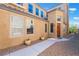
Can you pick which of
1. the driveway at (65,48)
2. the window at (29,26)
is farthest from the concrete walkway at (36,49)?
the window at (29,26)

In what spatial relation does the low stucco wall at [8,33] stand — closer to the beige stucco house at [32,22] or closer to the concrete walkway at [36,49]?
the beige stucco house at [32,22]

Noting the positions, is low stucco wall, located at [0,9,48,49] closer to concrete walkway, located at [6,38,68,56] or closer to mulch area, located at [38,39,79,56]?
concrete walkway, located at [6,38,68,56]

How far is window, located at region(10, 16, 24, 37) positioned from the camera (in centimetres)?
311

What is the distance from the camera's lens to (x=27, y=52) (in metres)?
2.93

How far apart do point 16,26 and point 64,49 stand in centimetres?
127

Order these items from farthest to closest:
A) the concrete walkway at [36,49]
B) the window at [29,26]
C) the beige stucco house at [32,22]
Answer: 1. the window at [29,26]
2. the beige stucco house at [32,22]
3. the concrete walkway at [36,49]

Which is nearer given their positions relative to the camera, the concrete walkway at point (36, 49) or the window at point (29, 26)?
the concrete walkway at point (36, 49)

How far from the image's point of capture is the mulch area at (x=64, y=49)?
116 inches

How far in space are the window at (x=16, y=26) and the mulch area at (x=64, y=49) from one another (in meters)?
0.78

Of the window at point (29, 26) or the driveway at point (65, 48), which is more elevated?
the window at point (29, 26)

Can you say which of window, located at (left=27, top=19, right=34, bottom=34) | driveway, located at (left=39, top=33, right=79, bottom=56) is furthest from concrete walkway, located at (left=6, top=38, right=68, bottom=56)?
window, located at (left=27, top=19, right=34, bottom=34)

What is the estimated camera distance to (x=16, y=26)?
314 centimetres

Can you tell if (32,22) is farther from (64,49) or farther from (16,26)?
(64,49)

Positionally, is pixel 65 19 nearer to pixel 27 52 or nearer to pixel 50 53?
pixel 50 53
